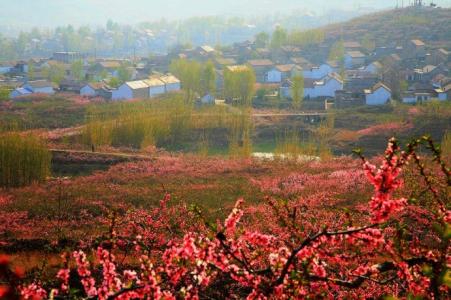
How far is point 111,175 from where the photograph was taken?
1462 inches

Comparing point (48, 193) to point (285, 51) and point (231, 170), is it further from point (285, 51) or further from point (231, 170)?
point (285, 51)

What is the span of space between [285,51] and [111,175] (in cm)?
6677

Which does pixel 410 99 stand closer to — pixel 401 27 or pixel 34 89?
pixel 34 89

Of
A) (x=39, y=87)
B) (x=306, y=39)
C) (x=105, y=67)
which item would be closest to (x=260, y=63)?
(x=306, y=39)

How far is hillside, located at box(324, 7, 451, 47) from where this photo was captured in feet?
325

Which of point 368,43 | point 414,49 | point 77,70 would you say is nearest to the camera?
point 414,49

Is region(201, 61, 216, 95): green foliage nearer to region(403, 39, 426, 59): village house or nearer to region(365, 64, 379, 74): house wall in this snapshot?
region(365, 64, 379, 74): house wall

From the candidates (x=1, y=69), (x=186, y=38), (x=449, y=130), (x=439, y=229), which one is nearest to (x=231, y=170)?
(x=449, y=130)

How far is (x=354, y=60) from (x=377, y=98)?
30607 mm

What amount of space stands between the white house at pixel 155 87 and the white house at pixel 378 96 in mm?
24575

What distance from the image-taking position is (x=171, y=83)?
254 feet

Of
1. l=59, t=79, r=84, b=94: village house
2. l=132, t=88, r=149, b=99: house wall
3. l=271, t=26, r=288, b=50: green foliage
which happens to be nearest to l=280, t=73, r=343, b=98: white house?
l=132, t=88, r=149, b=99: house wall

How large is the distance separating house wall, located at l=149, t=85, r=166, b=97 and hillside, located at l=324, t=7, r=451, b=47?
4170 centimetres

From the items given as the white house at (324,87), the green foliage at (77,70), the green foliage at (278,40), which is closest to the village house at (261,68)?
the green foliage at (278,40)
